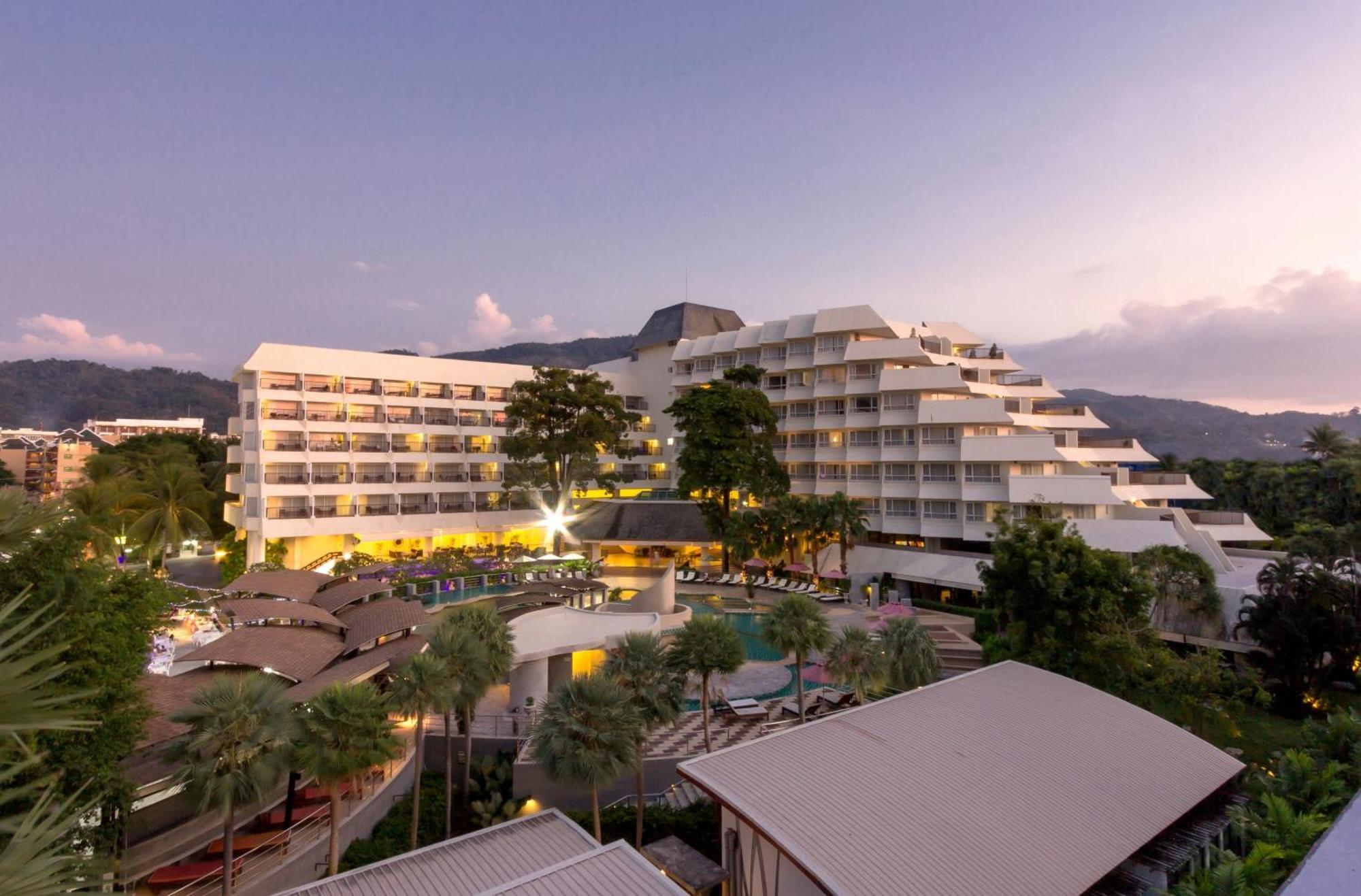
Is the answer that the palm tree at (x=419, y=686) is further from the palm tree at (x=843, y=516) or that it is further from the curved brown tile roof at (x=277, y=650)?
the palm tree at (x=843, y=516)

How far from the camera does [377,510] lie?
51.1 meters

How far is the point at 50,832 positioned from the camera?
3740 mm

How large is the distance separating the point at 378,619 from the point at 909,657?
1726 centimetres

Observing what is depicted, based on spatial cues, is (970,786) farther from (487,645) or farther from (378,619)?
(378,619)

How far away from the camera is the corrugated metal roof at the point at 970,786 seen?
12.5 m

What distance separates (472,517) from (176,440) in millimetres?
34886

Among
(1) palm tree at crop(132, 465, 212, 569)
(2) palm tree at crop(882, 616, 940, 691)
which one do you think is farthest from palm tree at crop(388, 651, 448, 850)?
(1) palm tree at crop(132, 465, 212, 569)

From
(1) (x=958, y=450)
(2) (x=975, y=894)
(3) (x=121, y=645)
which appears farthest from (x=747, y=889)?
(1) (x=958, y=450)

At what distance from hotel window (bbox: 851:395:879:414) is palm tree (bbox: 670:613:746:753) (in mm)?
34324

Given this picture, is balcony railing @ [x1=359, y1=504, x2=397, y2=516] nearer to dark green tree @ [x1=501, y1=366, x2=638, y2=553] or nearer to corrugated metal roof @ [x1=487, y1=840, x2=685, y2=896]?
dark green tree @ [x1=501, y1=366, x2=638, y2=553]

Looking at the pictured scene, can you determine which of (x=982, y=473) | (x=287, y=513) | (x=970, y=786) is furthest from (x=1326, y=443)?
(x=287, y=513)

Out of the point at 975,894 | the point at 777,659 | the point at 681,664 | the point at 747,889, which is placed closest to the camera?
the point at 975,894

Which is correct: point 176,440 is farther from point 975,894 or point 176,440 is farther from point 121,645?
point 975,894

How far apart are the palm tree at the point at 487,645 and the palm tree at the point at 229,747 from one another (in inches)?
182
